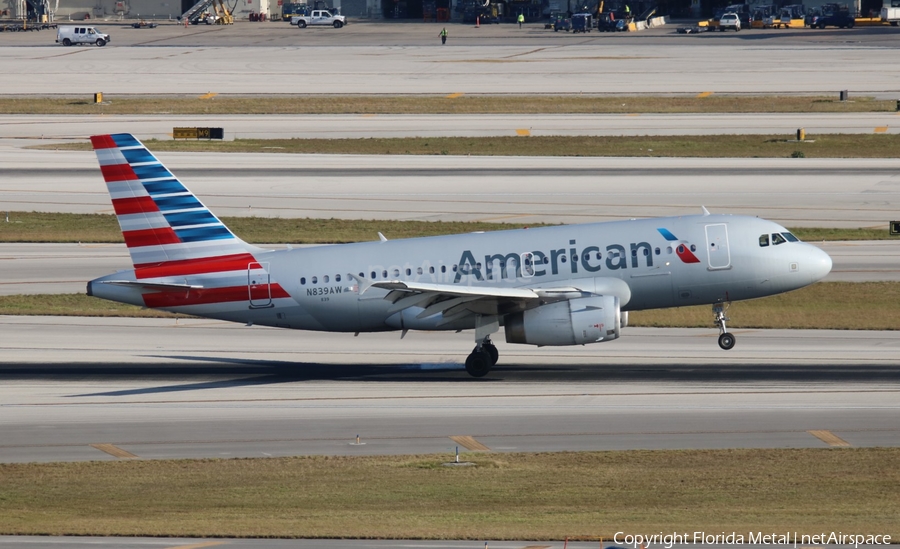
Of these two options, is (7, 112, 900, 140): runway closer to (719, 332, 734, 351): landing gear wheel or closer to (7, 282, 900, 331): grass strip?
(7, 282, 900, 331): grass strip

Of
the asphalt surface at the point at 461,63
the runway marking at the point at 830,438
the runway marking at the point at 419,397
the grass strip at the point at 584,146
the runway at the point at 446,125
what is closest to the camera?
the runway marking at the point at 830,438

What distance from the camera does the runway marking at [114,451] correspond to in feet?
101

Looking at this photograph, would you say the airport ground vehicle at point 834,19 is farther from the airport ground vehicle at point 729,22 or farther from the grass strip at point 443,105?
the grass strip at point 443,105

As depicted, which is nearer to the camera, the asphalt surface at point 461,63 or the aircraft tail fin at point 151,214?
the aircraft tail fin at point 151,214

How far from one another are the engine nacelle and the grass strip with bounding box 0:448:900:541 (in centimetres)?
731

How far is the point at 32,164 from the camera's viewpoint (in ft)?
279

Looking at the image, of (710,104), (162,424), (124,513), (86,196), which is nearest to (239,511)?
(124,513)

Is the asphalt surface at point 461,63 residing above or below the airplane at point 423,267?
above

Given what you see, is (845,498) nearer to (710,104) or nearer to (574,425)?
(574,425)

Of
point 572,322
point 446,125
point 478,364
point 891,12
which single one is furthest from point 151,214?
point 891,12

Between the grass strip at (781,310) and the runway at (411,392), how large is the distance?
132cm

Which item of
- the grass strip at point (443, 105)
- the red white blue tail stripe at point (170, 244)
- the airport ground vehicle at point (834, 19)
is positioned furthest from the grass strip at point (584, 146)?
the airport ground vehicle at point (834, 19)

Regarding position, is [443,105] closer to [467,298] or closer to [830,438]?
[467,298]

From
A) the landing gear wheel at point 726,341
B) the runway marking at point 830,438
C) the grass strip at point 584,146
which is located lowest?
the runway marking at point 830,438
